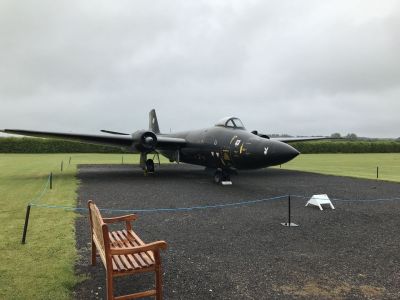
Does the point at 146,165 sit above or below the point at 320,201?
above

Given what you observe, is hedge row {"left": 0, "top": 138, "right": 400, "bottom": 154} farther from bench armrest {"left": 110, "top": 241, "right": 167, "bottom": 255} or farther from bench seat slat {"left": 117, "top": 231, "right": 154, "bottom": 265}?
bench armrest {"left": 110, "top": 241, "right": 167, "bottom": 255}

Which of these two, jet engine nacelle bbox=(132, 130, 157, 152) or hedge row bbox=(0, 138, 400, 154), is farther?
hedge row bbox=(0, 138, 400, 154)

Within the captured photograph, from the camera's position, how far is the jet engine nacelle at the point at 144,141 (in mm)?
18500

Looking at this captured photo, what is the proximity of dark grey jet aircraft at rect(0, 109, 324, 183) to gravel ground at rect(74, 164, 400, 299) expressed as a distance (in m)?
1.72

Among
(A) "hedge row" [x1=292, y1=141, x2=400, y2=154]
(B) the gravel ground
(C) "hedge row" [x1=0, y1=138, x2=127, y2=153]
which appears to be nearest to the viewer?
(B) the gravel ground

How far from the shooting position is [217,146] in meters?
16.3

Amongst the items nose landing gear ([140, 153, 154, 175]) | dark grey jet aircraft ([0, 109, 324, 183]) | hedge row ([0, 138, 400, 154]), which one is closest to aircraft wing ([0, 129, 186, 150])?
dark grey jet aircraft ([0, 109, 324, 183])

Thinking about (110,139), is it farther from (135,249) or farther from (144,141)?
(135,249)

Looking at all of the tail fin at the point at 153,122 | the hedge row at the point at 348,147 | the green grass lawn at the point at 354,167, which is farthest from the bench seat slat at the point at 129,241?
the hedge row at the point at 348,147

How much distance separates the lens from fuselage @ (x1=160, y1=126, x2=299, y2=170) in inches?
511

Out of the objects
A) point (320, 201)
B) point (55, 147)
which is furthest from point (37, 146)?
point (320, 201)

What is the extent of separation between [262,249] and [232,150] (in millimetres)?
8476

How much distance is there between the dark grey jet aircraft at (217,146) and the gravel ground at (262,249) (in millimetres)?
1718

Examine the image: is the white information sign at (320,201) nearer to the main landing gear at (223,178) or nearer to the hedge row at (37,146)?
the main landing gear at (223,178)
